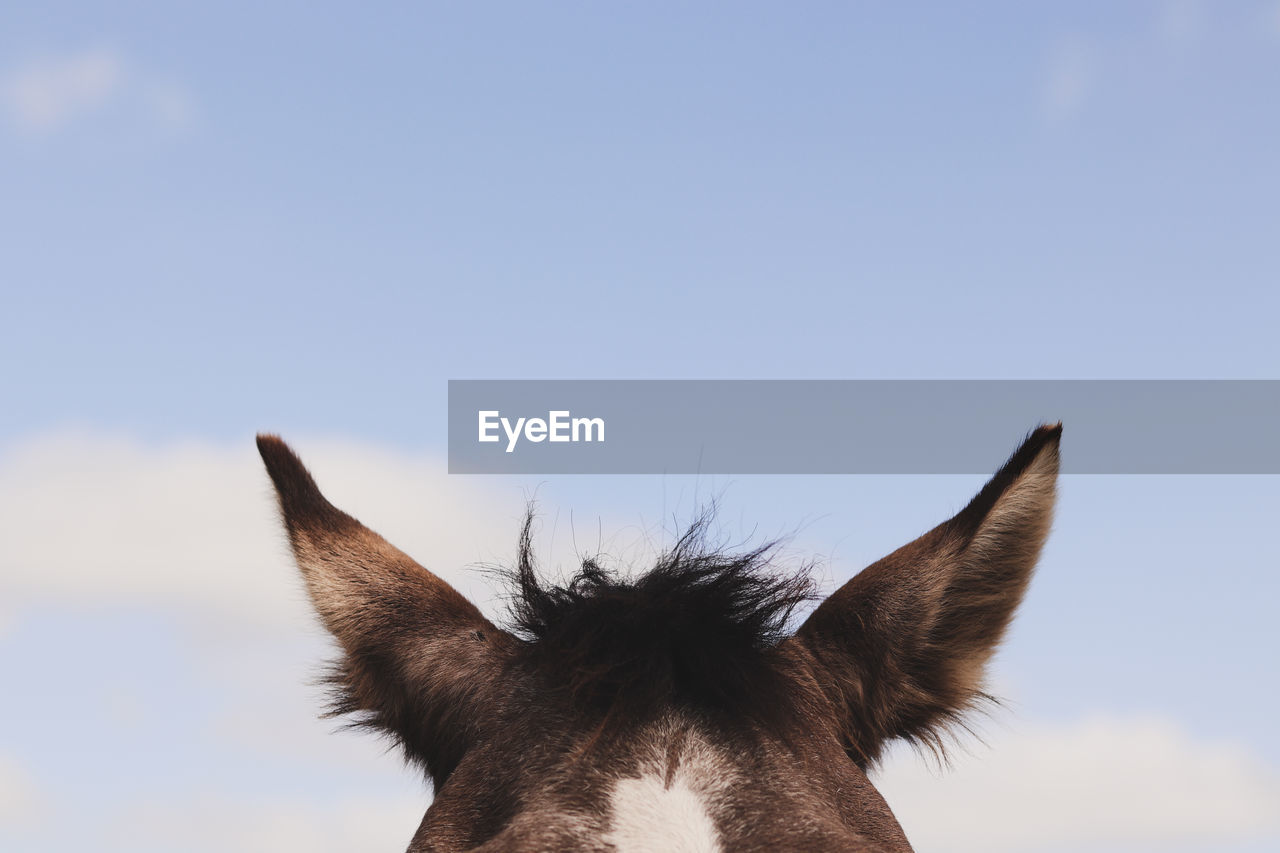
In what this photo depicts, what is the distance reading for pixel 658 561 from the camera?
172 inches

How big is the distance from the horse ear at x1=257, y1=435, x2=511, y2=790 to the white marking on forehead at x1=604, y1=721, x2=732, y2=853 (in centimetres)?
85

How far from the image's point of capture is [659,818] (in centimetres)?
316

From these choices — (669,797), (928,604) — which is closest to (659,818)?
(669,797)

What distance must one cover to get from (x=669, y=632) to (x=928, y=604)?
37.5 inches

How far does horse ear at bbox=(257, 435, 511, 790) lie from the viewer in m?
4.18

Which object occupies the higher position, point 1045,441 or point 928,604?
point 1045,441

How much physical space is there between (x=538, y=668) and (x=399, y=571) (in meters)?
0.73

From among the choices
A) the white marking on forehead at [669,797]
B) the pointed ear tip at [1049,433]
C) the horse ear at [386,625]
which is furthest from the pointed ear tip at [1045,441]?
the horse ear at [386,625]

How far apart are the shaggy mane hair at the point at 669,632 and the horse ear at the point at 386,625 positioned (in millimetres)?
234

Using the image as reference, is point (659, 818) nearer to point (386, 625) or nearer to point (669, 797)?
point (669, 797)

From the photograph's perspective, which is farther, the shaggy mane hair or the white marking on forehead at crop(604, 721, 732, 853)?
the shaggy mane hair

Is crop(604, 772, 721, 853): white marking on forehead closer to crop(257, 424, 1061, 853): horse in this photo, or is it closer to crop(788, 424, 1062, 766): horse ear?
crop(257, 424, 1061, 853): horse

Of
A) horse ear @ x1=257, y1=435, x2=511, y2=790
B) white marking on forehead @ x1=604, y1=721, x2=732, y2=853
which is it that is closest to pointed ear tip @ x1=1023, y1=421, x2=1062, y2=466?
white marking on forehead @ x1=604, y1=721, x2=732, y2=853

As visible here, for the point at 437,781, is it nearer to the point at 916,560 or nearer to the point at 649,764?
the point at 649,764
